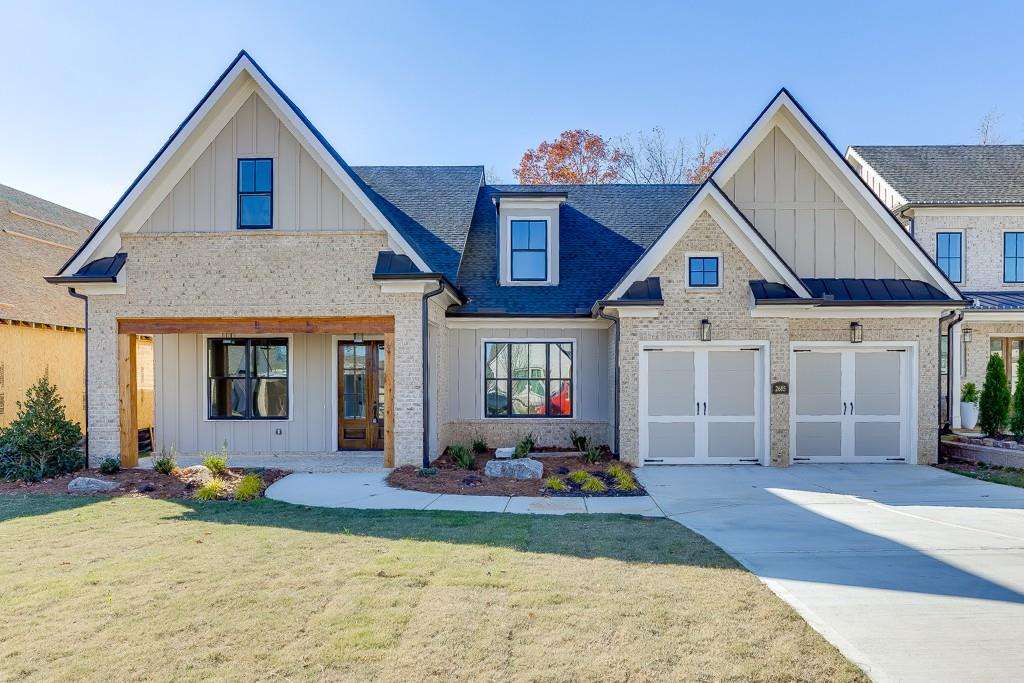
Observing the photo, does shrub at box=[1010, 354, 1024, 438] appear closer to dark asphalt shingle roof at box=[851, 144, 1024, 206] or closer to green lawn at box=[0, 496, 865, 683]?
dark asphalt shingle roof at box=[851, 144, 1024, 206]

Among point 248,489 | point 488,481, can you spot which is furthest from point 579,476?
point 248,489

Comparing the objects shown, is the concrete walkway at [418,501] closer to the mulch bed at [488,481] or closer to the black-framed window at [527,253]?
the mulch bed at [488,481]

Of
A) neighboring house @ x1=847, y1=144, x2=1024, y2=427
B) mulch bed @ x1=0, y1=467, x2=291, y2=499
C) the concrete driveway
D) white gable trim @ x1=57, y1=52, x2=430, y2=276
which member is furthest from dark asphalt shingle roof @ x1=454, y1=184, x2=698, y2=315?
neighboring house @ x1=847, y1=144, x2=1024, y2=427

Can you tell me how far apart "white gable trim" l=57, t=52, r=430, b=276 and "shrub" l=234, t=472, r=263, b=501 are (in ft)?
15.2

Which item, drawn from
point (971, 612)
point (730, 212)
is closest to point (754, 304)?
point (730, 212)

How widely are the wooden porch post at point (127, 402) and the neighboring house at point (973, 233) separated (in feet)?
62.3

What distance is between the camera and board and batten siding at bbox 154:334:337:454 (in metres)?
13.4

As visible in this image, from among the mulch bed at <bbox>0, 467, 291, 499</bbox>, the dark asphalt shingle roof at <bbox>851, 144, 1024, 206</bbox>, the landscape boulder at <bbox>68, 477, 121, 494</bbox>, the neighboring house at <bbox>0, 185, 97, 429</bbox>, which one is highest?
the dark asphalt shingle roof at <bbox>851, 144, 1024, 206</bbox>

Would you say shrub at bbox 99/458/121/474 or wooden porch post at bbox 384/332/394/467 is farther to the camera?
wooden porch post at bbox 384/332/394/467

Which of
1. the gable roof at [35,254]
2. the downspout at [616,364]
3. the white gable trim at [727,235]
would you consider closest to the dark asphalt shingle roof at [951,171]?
the white gable trim at [727,235]

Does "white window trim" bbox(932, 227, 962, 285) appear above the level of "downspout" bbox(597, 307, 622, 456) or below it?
above

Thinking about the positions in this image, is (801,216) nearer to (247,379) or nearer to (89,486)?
(247,379)

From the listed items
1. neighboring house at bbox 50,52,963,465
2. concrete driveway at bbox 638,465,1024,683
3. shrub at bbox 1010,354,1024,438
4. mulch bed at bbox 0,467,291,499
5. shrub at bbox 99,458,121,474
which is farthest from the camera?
shrub at bbox 1010,354,1024,438

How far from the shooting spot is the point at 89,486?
991 cm
